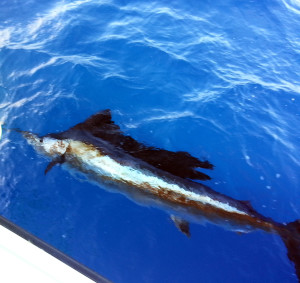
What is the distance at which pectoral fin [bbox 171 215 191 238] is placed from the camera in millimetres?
4473

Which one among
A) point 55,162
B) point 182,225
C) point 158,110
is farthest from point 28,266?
point 158,110

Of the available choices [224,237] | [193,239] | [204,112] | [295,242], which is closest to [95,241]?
[193,239]

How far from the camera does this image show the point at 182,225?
4.50 m

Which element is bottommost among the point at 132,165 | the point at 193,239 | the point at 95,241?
the point at 95,241

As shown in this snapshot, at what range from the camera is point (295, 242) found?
419 centimetres

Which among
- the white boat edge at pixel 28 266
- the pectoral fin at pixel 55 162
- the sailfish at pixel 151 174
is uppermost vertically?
the white boat edge at pixel 28 266

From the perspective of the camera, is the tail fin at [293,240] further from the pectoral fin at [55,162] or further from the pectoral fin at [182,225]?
the pectoral fin at [55,162]

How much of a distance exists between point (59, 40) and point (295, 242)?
7.17m

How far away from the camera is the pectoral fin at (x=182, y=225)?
4.47 meters

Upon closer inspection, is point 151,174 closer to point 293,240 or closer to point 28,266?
point 293,240

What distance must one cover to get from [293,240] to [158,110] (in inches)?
142

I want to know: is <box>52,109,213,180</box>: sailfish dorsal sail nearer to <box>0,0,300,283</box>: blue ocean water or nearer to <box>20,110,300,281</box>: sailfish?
<box>20,110,300,281</box>: sailfish

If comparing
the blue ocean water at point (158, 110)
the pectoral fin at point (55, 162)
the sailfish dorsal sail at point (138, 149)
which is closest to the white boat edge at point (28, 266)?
the blue ocean water at point (158, 110)

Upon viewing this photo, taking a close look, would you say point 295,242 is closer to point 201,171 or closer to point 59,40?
point 201,171
